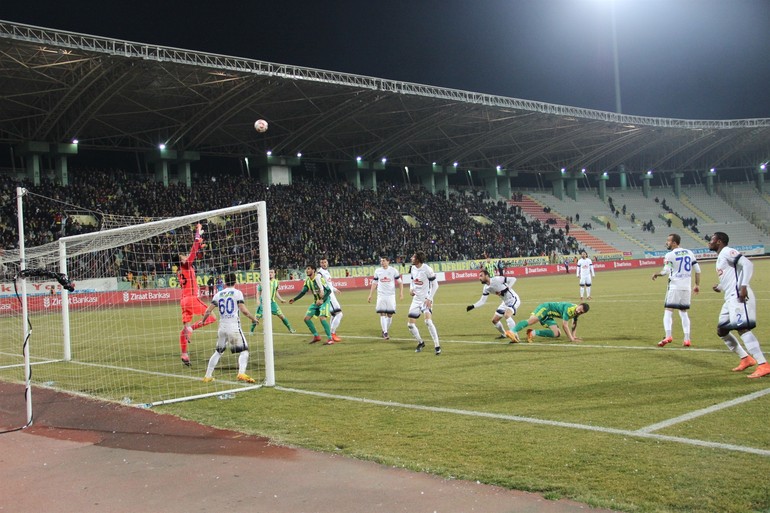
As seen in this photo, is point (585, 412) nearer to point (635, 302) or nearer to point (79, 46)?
point (635, 302)

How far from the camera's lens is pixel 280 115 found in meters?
45.3

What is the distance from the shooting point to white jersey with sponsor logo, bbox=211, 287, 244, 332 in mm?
9969

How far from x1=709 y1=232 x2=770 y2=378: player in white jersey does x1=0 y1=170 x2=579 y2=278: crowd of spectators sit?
22.7m

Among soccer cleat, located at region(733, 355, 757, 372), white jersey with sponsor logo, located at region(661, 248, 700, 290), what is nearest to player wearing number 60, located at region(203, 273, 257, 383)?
soccer cleat, located at region(733, 355, 757, 372)

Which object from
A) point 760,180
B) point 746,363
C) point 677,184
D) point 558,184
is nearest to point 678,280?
point 746,363

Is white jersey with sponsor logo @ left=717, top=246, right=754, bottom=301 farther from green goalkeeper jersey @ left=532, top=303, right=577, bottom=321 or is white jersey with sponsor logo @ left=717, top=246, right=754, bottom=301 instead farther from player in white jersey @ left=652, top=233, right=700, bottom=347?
green goalkeeper jersey @ left=532, top=303, right=577, bottom=321

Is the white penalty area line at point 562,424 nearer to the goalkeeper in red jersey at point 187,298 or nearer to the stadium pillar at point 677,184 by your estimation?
the goalkeeper in red jersey at point 187,298

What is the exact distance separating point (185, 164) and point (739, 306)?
147 ft

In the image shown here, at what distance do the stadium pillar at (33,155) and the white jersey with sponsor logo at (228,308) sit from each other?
36685mm

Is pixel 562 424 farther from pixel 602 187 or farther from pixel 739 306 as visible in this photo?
pixel 602 187

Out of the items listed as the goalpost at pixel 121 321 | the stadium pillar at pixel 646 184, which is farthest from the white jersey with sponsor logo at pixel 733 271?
the stadium pillar at pixel 646 184

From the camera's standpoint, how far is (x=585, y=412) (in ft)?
22.8

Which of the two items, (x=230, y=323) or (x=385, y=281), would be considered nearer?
(x=230, y=323)

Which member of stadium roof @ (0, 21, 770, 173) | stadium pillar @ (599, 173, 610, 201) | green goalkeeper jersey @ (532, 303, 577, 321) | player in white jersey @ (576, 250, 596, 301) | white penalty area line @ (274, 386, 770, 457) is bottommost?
white penalty area line @ (274, 386, 770, 457)
